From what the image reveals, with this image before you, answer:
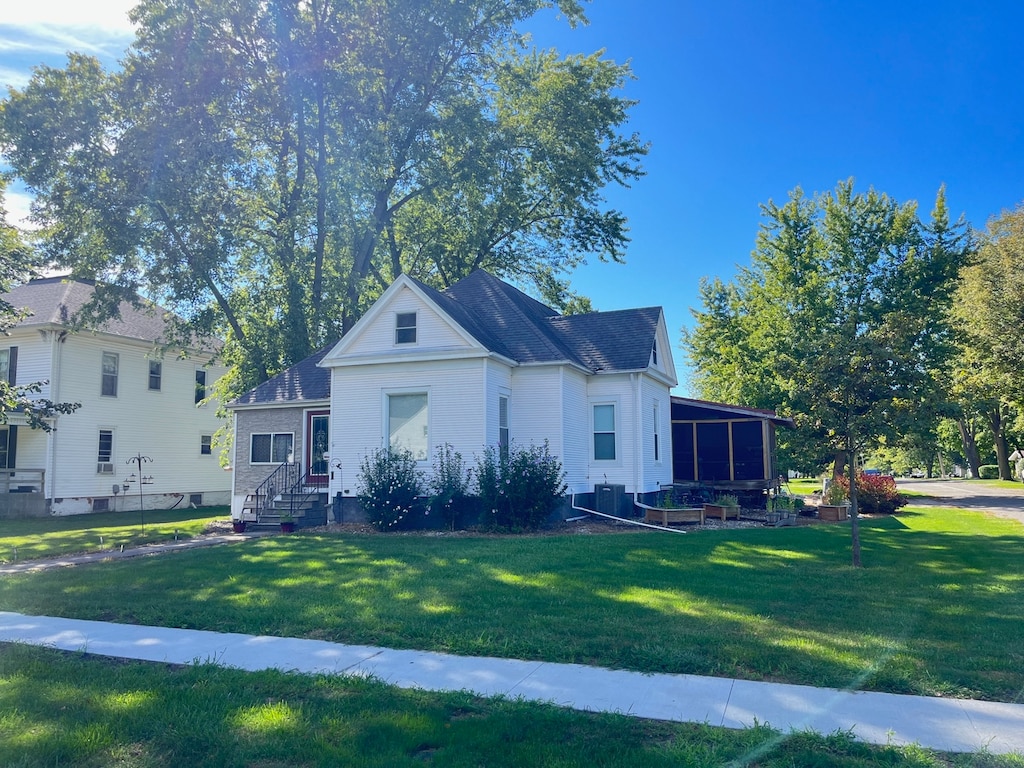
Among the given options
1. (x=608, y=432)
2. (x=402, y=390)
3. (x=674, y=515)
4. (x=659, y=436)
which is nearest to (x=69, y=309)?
(x=402, y=390)

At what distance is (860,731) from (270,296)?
26.4 m

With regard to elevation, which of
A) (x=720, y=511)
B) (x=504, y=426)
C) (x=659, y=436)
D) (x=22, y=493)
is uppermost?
(x=504, y=426)

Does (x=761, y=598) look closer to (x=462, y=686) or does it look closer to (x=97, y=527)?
(x=462, y=686)

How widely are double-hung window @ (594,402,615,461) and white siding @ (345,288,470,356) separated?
4.96 m

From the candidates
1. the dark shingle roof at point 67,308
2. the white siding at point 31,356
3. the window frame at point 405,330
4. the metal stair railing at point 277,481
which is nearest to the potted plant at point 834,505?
the window frame at point 405,330

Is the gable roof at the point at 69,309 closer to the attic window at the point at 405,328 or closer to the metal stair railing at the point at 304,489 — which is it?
the metal stair railing at the point at 304,489

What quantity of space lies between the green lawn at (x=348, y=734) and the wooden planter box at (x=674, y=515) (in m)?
13.6

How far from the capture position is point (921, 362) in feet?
38.5

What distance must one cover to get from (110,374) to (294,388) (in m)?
10.9

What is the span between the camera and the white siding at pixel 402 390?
17.6 metres

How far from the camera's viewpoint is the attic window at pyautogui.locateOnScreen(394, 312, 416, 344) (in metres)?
18.5

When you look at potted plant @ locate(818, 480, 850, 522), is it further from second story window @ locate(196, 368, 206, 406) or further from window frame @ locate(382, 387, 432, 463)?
second story window @ locate(196, 368, 206, 406)

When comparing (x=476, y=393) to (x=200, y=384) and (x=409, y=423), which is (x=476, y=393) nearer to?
(x=409, y=423)

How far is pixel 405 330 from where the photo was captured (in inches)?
729
